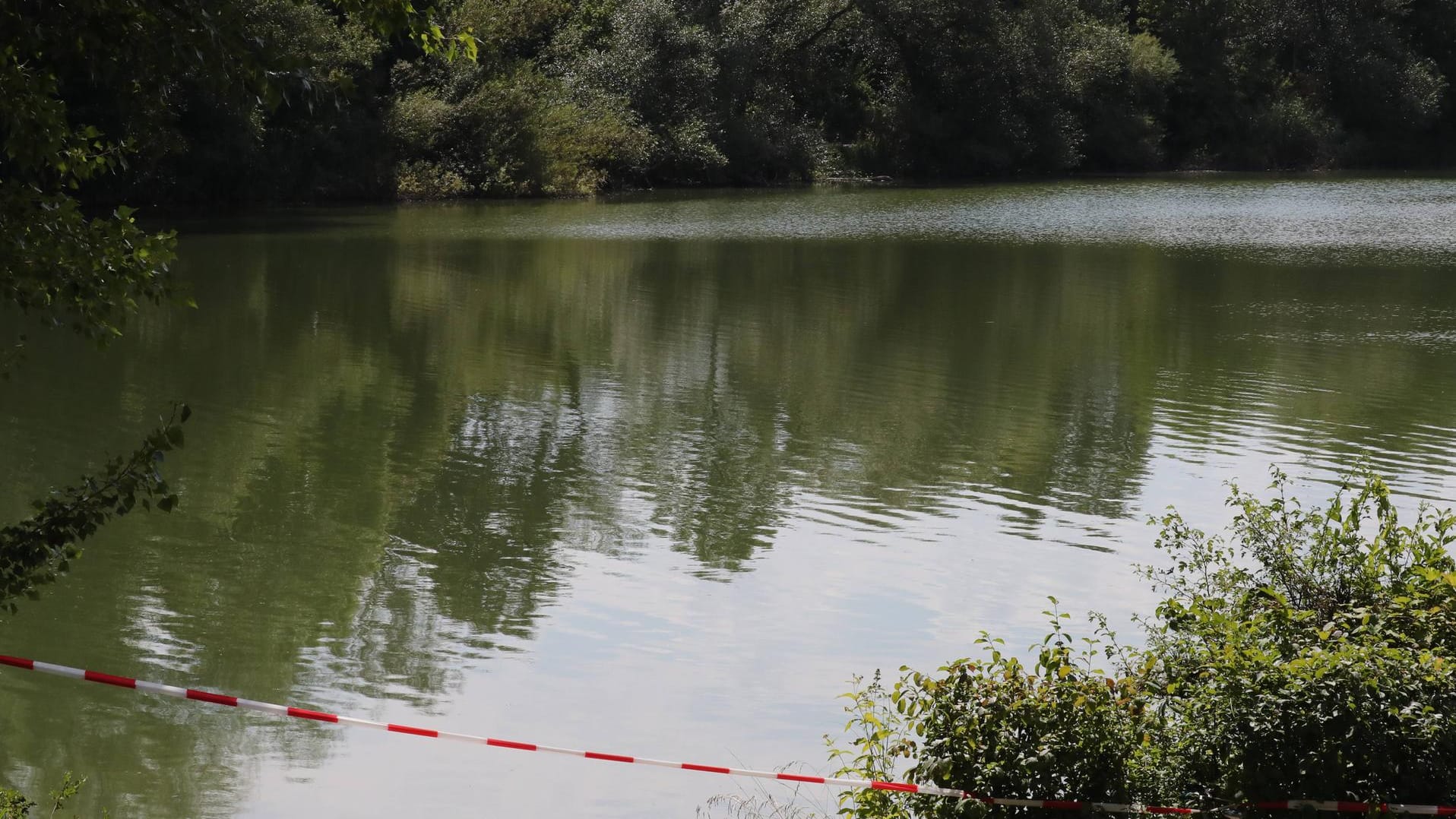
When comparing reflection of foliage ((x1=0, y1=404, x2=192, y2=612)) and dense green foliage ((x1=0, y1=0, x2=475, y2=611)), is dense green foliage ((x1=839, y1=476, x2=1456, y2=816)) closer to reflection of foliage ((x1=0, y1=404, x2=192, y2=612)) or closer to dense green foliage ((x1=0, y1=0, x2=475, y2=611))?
reflection of foliage ((x1=0, y1=404, x2=192, y2=612))

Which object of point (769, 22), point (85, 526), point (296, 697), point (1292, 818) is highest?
point (769, 22)

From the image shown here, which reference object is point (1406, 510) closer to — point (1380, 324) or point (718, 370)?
point (718, 370)

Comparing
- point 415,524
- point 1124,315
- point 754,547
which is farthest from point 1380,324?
point 415,524

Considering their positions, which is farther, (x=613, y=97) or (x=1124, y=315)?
(x=613, y=97)

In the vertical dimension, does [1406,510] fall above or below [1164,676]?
below

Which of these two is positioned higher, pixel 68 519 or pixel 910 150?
pixel 910 150

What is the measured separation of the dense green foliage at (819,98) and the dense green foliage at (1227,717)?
2592cm

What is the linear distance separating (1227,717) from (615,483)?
8.15 m

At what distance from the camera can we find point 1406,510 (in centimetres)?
1184

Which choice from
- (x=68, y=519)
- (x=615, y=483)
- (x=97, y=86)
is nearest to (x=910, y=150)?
(x=615, y=483)

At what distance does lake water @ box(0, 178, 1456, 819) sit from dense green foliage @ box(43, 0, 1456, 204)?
11862 millimetres

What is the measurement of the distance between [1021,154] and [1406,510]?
46920 millimetres

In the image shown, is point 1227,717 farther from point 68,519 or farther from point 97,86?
point 97,86

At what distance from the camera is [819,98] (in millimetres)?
55812
